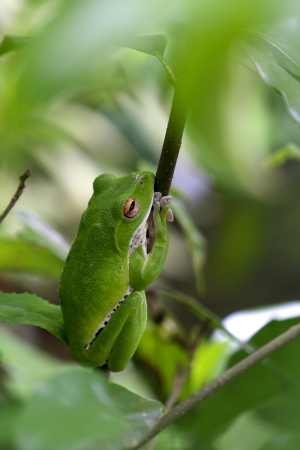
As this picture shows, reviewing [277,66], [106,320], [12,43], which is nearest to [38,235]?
[106,320]

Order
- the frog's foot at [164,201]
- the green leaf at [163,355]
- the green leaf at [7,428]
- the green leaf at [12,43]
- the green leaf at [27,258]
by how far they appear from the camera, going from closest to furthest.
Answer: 1. the green leaf at [7,428]
2. the green leaf at [12,43]
3. the frog's foot at [164,201]
4. the green leaf at [27,258]
5. the green leaf at [163,355]

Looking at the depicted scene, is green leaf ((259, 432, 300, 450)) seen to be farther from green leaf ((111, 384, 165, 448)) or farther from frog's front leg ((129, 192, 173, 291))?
frog's front leg ((129, 192, 173, 291))

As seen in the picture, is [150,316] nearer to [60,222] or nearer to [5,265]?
[5,265]

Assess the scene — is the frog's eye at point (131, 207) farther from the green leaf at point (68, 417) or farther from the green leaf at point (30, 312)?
the green leaf at point (68, 417)

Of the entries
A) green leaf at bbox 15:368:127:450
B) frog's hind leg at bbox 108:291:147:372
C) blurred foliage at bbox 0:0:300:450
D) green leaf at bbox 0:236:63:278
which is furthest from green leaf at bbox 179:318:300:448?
green leaf at bbox 15:368:127:450

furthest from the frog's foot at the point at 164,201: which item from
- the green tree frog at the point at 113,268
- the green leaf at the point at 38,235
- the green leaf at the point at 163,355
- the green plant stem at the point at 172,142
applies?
the green leaf at the point at 163,355

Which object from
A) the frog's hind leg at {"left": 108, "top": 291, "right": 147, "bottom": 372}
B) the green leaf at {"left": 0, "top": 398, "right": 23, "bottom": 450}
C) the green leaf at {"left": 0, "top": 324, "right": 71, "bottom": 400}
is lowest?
the green leaf at {"left": 0, "top": 324, "right": 71, "bottom": 400}
